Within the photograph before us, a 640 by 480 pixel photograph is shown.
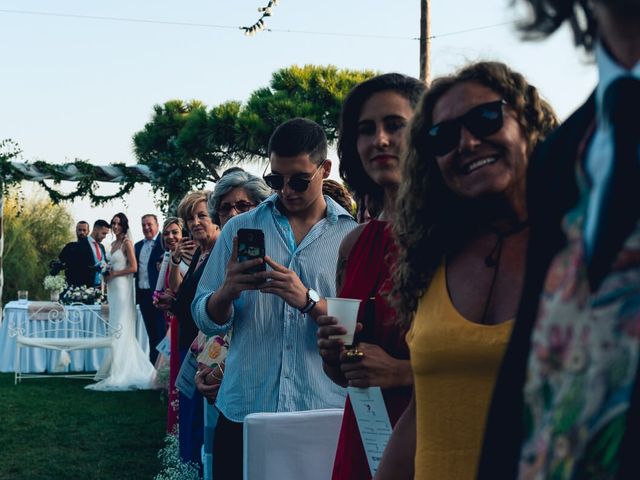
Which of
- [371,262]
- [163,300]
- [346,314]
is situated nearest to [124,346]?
[163,300]

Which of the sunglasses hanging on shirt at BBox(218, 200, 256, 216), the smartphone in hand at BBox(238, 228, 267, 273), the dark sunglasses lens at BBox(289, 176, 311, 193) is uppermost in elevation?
the sunglasses hanging on shirt at BBox(218, 200, 256, 216)

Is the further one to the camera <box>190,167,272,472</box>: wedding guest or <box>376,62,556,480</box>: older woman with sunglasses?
<box>190,167,272,472</box>: wedding guest

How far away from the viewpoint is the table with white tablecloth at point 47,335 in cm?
1323

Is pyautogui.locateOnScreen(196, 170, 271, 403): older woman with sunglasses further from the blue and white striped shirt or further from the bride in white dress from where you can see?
the bride in white dress

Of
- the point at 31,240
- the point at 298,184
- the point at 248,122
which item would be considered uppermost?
the point at 248,122

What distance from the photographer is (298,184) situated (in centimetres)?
336

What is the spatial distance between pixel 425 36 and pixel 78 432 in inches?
321

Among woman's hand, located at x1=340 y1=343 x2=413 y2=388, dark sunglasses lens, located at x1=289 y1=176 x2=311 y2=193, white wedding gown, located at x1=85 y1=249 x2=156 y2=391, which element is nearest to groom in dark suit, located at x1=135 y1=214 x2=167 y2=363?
white wedding gown, located at x1=85 y1=249 x2=156 y2=391

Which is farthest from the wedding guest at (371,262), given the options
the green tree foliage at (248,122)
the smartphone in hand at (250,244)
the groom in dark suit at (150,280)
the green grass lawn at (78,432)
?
the green tree foliage at (248,122)

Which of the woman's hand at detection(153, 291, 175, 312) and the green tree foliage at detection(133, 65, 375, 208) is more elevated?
the green tree foliage at detection(133, 65, 375, 208)

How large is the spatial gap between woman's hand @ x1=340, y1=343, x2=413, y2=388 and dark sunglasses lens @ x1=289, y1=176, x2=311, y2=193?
130cm

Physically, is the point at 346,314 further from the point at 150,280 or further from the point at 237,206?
the point at 150,280

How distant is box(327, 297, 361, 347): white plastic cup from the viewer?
7.02 feet

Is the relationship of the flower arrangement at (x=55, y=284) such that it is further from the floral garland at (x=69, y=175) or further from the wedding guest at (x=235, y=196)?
the wedding guest at (x=235, y=196)
